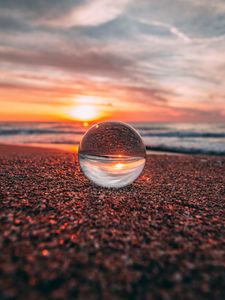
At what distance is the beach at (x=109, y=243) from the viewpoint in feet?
7.40

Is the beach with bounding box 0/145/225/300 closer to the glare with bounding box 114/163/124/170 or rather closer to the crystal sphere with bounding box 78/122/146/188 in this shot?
the crystal sphere with bounding box 78/122/146/188

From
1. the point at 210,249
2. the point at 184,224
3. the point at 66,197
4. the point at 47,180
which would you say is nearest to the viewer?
the point at 210,249

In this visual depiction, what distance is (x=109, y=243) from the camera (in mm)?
2990

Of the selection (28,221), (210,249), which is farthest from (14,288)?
(210,249)

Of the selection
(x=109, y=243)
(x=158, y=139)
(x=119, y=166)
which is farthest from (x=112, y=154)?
(x=158, y=139)

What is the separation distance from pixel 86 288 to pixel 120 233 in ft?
3.63

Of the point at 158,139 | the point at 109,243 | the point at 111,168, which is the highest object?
the point at 158,139

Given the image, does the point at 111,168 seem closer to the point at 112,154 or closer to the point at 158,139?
the point at 112,154

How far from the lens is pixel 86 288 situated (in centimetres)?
222

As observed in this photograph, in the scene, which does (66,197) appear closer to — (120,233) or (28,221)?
(28,221)

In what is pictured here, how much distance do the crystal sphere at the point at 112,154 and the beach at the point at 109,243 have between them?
0.33 m

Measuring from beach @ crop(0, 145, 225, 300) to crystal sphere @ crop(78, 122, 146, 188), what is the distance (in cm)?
33

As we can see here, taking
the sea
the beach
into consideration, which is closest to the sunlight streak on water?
the beach

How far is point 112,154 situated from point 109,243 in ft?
7.47
